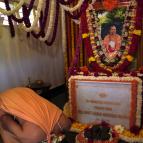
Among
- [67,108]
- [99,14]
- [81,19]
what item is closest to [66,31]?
[81,19]

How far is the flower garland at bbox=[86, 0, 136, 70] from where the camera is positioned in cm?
290

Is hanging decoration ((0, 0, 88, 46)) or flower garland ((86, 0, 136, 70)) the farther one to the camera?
flower garland ((86, 0, 136, 70))

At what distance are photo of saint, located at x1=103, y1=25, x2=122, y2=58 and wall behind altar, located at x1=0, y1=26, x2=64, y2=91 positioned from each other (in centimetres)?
139

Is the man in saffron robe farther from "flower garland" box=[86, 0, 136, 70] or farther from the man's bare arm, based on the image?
"flower garland" box=[86, 0, 136, 70]

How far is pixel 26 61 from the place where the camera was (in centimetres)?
374

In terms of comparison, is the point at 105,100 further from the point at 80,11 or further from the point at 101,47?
the point at 80,11

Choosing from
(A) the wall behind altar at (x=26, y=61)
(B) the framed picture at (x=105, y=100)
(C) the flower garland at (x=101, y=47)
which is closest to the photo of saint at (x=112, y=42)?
(C) the flower garland at (x=101, y=47)

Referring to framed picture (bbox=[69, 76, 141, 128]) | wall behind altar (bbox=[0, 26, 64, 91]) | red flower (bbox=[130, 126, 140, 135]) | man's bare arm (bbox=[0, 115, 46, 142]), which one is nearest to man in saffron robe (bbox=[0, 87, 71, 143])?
man's bare arm (bbox=[0, 115, 46, 142])

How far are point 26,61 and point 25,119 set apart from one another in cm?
211

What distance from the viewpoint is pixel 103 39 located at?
10.1 feet

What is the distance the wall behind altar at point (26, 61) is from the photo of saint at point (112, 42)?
1391 mm

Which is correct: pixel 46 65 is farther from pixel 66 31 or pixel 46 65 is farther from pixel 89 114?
pixel 89 114

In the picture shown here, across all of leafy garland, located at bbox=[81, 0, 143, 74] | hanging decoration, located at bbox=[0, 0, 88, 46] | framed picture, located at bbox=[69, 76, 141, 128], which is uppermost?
hanging decoration, located at bbox=[0, 0, 88, 46]

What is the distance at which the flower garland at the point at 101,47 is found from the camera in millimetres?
2900
